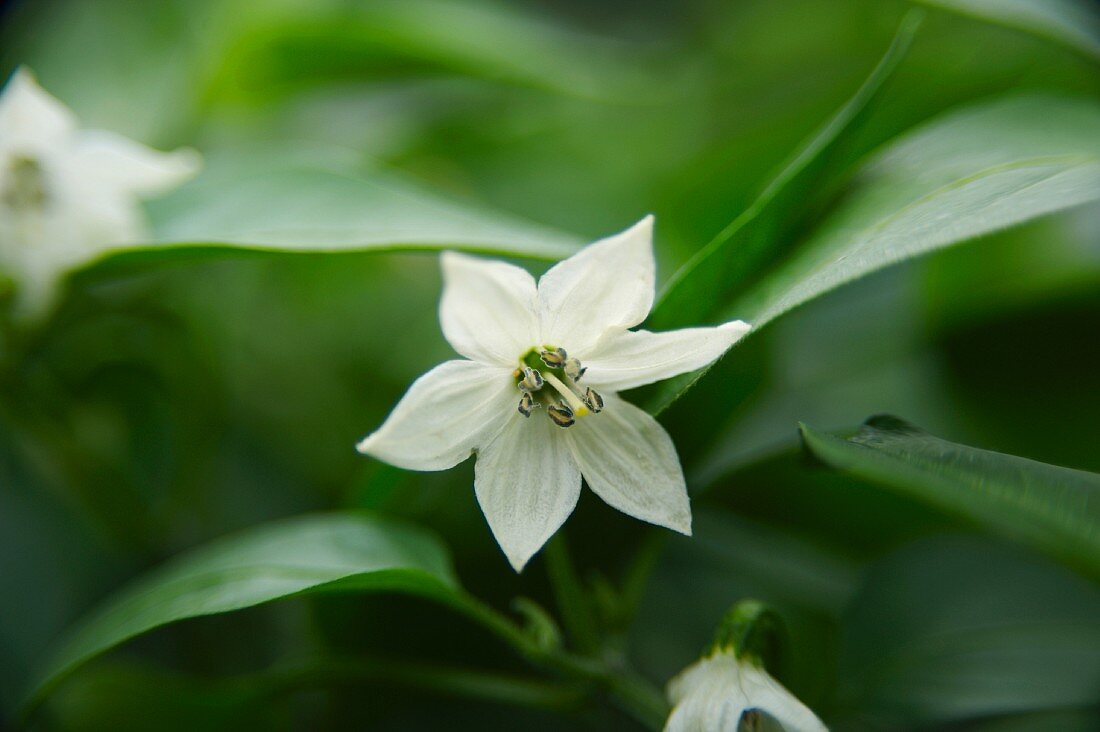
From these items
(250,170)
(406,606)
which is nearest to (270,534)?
(406,606)

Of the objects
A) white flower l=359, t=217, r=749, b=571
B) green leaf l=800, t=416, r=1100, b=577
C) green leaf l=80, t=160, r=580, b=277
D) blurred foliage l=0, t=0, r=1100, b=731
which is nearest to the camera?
green leaf l=800, t=416, r=1100, b=577

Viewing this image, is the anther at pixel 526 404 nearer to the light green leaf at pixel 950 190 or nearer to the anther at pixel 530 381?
the anther at pixel 530 381

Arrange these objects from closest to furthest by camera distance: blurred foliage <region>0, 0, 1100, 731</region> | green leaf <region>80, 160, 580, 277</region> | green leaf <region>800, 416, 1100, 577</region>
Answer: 1. green leaf <region>800, 416, 1100, 577</region>
2. green leaf <region>80, 160, 580, 277</region>
3. blurred foliage <region>0, 0, 1100, 731</region>

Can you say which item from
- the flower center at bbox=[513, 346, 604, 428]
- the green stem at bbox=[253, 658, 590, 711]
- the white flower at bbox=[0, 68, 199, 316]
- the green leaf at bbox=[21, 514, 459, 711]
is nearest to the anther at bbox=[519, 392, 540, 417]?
the flower center at bbox=[513, 346, 604, 428]

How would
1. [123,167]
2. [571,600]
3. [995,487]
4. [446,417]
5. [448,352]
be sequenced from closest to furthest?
[995,487], [446,417], [571,600], [123,167], [448,352]

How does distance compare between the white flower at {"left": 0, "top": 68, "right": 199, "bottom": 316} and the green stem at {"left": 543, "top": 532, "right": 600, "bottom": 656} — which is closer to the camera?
the green stem at {"left": 543, "top": 532, "right": 600, "bottom": 656}

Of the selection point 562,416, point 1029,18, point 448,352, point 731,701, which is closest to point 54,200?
point 448,352

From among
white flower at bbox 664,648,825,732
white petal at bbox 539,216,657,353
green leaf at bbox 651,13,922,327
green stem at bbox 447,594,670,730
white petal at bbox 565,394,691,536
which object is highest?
green leaf at bbox 651,13,922,327

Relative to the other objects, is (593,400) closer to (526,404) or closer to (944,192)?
(526,404)

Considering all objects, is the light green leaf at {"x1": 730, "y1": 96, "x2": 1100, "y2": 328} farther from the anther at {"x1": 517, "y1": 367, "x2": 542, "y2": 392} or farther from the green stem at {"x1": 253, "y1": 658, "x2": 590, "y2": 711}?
the green stem at {"x1": 253, "y1": 658, "x2": 590, "y2": 711}
